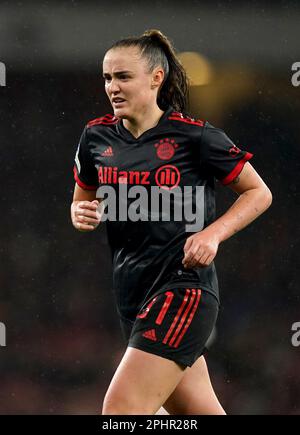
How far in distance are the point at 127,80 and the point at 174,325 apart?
78 cm

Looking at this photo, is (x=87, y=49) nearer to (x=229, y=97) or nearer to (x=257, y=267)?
(x=229, y=97)

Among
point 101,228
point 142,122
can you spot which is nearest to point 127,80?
point 142,122

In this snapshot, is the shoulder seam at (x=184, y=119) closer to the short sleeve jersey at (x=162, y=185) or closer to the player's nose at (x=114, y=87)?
the short sleeve jersey at (x=162, y=185)

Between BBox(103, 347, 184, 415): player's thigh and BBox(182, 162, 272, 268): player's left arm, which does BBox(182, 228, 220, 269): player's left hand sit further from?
BBox(103, 347, 184, 415): player's thigh

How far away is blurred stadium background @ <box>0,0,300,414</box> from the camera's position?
19.0 ft

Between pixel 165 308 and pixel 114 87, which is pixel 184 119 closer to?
pixel 114 87

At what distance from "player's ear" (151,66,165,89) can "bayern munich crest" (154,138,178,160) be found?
20cm

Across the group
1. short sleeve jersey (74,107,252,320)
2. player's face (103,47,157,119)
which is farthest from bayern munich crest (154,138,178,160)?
player's face (103,47,157,119)

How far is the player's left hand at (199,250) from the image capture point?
2660 mm

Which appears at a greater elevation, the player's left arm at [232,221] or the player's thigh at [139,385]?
the player's left arm at [232,221]

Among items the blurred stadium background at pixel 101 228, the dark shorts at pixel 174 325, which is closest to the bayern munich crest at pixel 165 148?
the dark shorts at pixel 174 325

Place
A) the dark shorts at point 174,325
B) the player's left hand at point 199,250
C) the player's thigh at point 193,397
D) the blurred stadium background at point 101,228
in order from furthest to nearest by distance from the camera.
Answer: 1. the blurred stadium background at point 101,228
2. the player's thigh at point 193,397
3. the dark shorts at point 174,325
4. the player's left hand at point 199,250

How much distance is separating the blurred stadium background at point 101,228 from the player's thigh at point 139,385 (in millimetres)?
3035
